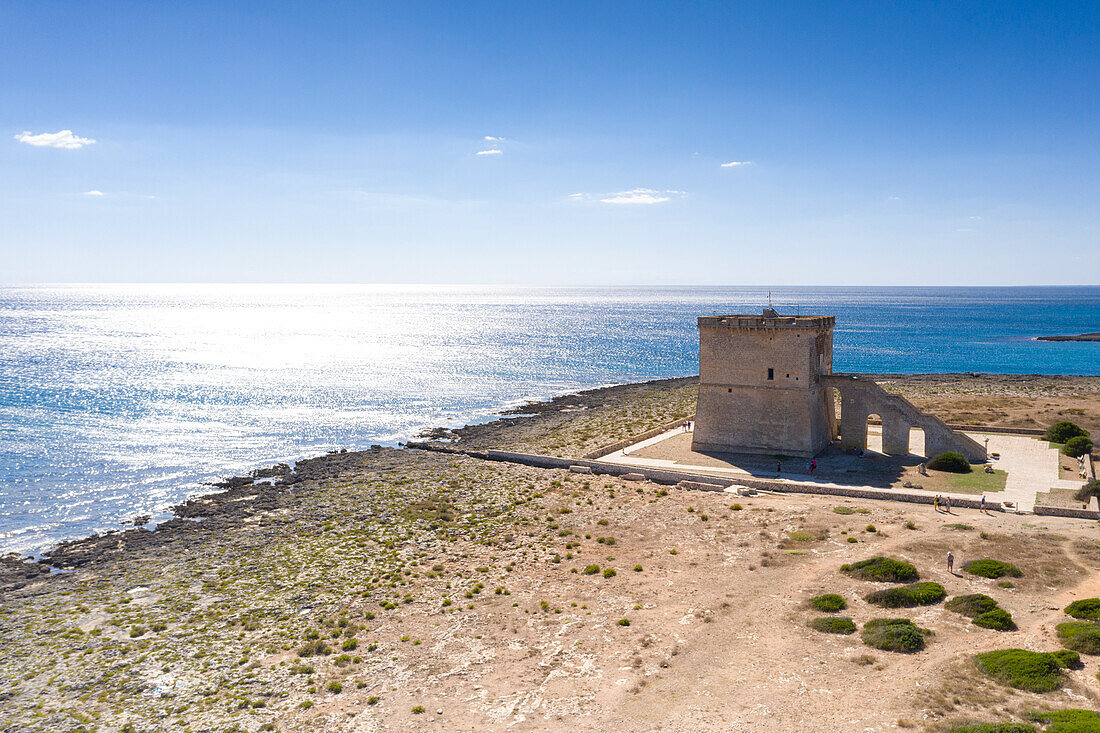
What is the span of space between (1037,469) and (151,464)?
178 feet

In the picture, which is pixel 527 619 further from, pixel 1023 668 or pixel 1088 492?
pixel 1088 492

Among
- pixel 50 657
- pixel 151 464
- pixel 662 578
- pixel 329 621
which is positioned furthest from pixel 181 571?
pixel 151 464

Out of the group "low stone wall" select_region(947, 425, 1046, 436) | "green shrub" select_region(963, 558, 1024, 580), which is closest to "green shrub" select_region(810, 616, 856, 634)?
"green shrub" select_region(963, 558, 1024, 580)

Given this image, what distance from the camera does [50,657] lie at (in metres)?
23.1

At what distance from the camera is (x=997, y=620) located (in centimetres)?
2109

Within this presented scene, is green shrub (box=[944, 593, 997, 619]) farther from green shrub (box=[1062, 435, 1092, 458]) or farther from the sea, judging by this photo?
the sea

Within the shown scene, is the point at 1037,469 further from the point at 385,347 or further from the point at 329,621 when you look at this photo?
the point at 385,347

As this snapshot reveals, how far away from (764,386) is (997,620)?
22349 mm

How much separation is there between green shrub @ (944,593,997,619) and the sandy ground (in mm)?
429

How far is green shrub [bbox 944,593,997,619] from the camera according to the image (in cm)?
2195

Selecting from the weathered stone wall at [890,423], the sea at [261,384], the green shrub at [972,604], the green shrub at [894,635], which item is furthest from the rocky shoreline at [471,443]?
the green shrub at [894,635]

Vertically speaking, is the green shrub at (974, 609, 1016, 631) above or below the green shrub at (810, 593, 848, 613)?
above

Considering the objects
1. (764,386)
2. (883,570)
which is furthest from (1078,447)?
(883,570)

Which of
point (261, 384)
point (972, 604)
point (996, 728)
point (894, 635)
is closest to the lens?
point (996, 728)
